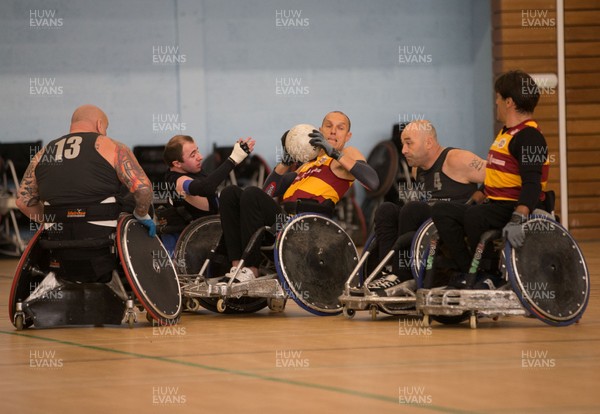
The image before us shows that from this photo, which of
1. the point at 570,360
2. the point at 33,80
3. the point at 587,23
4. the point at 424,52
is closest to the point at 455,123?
the point at 424,52

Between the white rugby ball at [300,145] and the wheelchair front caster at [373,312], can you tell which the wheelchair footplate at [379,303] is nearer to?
the wheelchair front caster at [373,312]

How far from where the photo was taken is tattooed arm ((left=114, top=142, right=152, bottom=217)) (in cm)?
625

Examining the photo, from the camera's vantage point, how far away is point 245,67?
14.7 meters

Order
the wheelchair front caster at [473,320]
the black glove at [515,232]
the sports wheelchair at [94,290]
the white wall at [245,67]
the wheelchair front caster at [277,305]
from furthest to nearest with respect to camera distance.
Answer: the white wall at [245,67] → the wheelchair front caster at [277,305] → the sports wheelchair at [94,290] → the wheelchair front caster at [473,320] → the black glove at [515,232]

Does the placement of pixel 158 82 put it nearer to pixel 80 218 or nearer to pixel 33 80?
pixel 33 80

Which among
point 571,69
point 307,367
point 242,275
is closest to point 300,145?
point 242,275

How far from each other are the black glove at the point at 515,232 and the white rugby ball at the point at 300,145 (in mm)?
1677

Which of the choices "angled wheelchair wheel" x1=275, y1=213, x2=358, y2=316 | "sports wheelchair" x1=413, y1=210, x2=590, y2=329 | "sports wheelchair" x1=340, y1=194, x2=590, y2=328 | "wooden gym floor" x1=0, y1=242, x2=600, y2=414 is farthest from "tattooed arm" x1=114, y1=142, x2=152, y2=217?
"sports wheelchair" x1=413, y1=210, x2=590, y2=329

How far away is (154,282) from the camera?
6.09 meters

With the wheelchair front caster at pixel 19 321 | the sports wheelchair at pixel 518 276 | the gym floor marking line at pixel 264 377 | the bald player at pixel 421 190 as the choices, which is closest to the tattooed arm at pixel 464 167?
the bald player at pixel 421 190

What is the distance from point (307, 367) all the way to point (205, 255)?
2832mm

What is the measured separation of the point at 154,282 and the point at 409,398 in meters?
2.65

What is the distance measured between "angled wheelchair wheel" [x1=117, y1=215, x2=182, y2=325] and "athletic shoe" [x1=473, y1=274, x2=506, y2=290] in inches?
64.0

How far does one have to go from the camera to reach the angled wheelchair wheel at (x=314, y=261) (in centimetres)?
651
